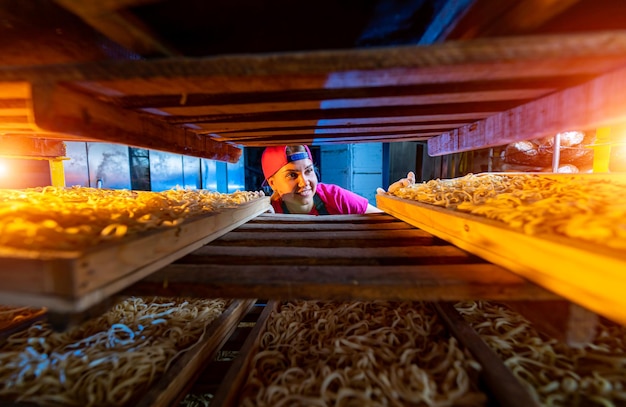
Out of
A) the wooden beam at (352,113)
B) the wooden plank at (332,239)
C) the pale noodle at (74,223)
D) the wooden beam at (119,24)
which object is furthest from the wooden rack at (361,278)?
the wooden beam at (119,24)

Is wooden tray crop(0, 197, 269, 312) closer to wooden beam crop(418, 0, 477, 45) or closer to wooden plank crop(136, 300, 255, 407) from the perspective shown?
wooden plank crop(136, 300, 255, 407)

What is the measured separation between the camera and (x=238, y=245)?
255 cm

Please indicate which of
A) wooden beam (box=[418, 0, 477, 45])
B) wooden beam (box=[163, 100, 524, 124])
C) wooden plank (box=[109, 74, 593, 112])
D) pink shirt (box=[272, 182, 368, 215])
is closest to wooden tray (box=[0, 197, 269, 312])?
wooden plank (box=[109, 74, 593, 112])

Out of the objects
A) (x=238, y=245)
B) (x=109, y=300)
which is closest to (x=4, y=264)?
(x=109, y=300)

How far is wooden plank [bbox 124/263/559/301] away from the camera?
1571mm

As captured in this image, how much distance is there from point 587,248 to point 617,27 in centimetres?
202

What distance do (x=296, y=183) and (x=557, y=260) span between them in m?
4.56

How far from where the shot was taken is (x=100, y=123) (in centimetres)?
194

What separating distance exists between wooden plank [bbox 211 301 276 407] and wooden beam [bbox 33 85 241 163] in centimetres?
195

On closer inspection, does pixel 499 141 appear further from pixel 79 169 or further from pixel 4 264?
pixel 79 169

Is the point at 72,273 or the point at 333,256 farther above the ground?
the point at 72,273

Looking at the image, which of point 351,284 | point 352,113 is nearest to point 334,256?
point 351,284

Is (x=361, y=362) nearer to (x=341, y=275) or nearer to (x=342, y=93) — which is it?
(x=341, y=275)

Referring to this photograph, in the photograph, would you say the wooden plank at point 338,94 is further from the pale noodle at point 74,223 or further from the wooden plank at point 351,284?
the wooden plank at point 351,284
